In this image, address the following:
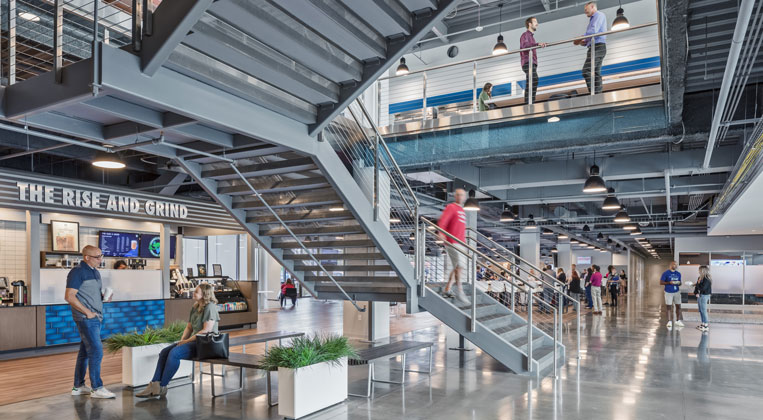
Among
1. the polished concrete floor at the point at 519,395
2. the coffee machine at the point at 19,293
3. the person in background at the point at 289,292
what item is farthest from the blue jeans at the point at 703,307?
the coffee machine at the point at 19,293

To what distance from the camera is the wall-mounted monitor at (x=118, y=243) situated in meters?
11.9

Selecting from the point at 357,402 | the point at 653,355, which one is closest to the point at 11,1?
the point at 357,402

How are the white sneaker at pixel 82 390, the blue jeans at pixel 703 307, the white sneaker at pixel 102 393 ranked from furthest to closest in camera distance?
1. the blue jeans at pixel 703 307
2. the white sneaker at pixel 82 390
3. the white sneaker at pixel 102 393

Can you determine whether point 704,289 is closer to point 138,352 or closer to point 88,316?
point 138,352

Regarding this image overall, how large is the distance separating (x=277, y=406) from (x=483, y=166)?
7.96 m

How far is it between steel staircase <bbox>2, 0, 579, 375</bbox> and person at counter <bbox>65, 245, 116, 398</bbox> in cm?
156

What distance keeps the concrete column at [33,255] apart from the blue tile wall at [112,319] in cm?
47

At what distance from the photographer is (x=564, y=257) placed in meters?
29.3

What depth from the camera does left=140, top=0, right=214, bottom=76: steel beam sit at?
11.4ft

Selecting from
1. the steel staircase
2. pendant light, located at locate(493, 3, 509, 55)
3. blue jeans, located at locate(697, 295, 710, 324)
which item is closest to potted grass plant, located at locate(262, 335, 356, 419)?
the steel staircase

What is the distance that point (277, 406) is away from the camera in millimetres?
5965

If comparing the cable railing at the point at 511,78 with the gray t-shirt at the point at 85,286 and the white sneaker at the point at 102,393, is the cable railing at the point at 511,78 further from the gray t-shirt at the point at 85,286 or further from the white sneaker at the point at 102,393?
the white sneaker at the point at 102,393

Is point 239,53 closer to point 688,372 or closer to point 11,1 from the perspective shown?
point 11,1

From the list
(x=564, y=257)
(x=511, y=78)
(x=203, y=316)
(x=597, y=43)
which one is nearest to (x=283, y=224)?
(x=203, y=316)
